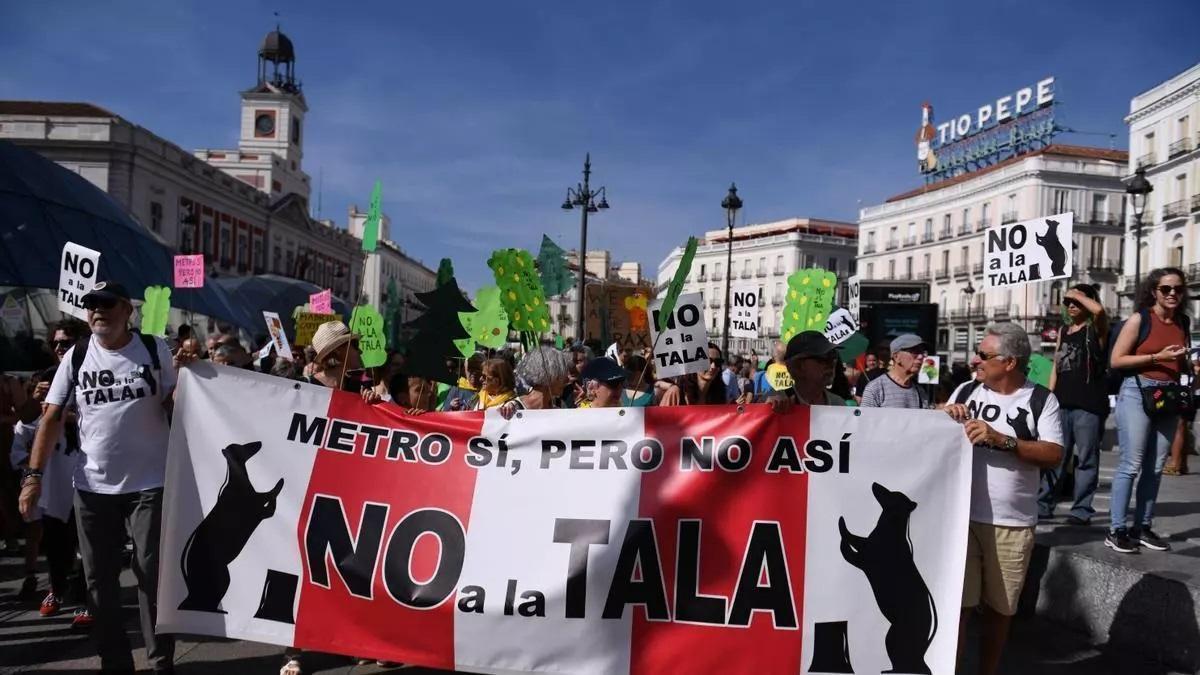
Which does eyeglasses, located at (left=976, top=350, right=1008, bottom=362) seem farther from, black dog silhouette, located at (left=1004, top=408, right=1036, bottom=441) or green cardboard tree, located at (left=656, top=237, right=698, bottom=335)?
green cardboard tree, located at (left=656, top=237, right=698, bottom=335)

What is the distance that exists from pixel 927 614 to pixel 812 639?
1.59ft

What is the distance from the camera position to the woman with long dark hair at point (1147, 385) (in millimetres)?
4820

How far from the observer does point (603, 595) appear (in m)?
3.61

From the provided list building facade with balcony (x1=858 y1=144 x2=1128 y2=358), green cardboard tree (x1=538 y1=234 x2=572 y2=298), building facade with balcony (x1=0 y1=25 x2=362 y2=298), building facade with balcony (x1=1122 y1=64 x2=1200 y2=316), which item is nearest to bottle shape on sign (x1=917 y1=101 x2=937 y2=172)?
building facade with balcony (x1=858 y1=144 x2=1128 y2=358)

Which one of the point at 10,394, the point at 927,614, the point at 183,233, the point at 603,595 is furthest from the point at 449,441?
the point at 183,233

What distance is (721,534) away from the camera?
143 inches

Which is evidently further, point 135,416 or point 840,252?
point 840,252

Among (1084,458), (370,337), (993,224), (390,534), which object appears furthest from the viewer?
(993,224)

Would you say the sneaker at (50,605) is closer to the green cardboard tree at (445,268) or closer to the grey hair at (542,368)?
the grey hair at (542,368)

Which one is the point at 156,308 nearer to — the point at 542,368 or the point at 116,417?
the point at 116,417

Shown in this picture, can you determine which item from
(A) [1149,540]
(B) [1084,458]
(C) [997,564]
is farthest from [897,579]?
(B) [1084,458]

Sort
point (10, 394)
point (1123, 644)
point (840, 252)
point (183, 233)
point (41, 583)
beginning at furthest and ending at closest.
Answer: point (840, 252)
point (183, 233)
point (10, 394)
point (41, 583)
point (1123, 644)

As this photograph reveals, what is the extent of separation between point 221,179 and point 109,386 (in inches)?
2254

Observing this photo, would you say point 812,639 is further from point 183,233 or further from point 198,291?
point 183,233
